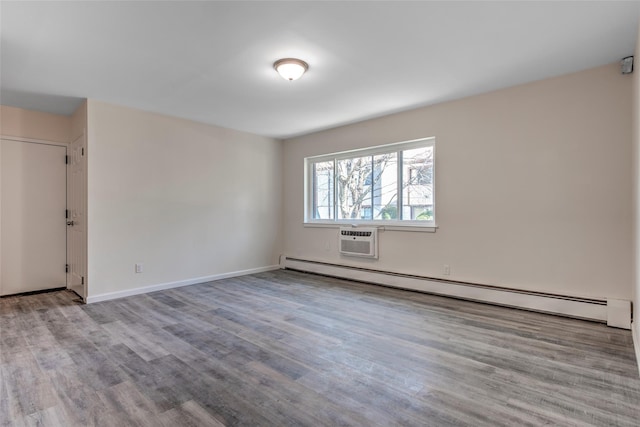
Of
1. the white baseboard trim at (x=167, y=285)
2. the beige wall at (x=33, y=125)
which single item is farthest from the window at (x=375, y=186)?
the beige wall at (x=33, y=125)

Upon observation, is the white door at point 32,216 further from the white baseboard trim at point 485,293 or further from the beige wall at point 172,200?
the white baseboard trim at point 485,293

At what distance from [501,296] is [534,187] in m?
1.23

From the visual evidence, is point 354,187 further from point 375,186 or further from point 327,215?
point 327,215

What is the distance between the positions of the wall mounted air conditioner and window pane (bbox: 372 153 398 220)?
301 millimetres

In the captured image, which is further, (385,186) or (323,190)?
(323,190)

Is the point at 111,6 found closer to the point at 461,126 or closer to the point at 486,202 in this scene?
the point at 461,126

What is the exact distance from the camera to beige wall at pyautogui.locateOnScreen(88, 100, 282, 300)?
3951mm

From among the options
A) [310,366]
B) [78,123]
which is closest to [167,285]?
[78,123]

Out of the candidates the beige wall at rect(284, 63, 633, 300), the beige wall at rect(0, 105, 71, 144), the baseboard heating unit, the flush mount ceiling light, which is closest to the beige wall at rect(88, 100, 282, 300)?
the beige wall at rect(0, 105, 71, 144)

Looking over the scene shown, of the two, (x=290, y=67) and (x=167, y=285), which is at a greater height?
(x=290, y=67)

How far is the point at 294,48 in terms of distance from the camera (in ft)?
8.74

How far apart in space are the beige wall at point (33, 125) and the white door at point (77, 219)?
0.82ft

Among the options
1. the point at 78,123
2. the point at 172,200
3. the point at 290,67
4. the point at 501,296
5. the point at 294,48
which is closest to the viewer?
the point at 294,48

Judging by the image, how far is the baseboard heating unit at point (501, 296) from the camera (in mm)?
2945
